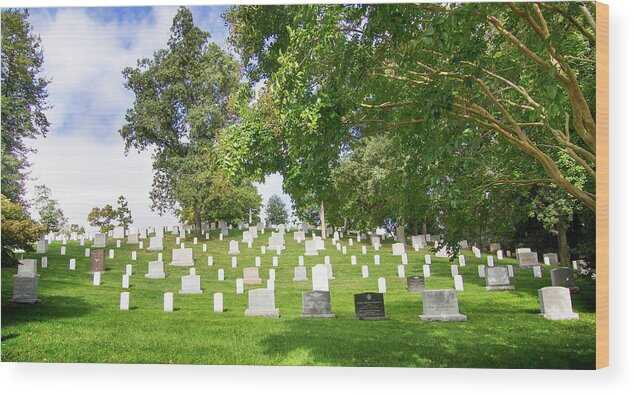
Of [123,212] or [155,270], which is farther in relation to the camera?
[155,270]

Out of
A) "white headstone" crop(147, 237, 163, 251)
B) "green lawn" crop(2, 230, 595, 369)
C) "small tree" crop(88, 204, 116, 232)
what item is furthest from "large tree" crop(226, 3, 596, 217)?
"white headstone" crop(147, 237, 163, 251)

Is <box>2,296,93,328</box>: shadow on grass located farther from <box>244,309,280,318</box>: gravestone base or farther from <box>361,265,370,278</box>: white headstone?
<box>361,265,370,278</box>: white headstone

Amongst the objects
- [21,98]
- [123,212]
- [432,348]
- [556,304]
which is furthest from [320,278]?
[21,98]

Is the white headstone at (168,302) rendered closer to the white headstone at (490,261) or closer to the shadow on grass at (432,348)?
the shadow on grass at (432,348)

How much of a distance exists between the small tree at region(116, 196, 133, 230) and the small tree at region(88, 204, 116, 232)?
11 centimetres

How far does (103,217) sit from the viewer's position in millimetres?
7500

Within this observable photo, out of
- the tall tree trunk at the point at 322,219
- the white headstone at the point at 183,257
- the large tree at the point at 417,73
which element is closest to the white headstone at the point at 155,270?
the white headstone at the point at 183,257

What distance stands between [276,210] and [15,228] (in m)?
3.70

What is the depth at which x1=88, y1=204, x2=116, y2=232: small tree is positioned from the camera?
725 cm

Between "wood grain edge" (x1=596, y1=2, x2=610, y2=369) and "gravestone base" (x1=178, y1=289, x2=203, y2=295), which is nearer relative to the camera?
"wood grain edge" (x1=596, y1=2, x2=610, y2=369)

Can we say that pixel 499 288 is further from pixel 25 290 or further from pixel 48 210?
pixel 25 290

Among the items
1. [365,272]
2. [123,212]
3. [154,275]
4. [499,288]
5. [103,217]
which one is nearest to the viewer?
[123,212]

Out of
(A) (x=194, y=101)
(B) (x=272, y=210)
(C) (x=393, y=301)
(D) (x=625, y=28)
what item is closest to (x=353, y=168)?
(B) (x=272, y=210)

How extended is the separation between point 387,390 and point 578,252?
392 centimetres
